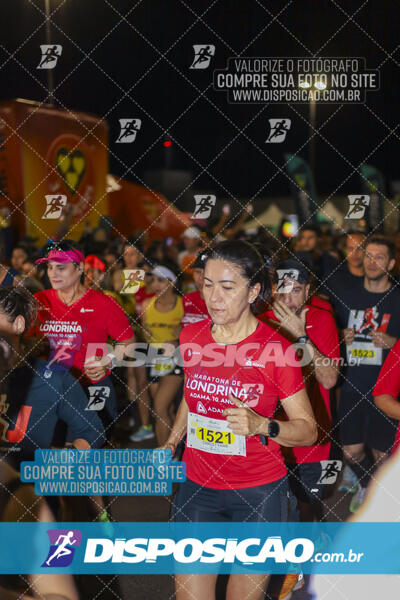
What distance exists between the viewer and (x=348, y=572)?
355 cm

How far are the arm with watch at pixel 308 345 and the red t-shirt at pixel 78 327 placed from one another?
127cm

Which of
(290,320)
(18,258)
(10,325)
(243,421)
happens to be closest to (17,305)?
(10,325)

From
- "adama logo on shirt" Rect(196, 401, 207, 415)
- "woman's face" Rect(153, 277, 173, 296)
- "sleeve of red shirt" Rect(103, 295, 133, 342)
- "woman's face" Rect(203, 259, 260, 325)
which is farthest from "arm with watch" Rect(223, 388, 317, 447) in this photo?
"woman's face" Rect(153, 277, 173, 296)

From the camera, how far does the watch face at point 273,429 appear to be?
250cm

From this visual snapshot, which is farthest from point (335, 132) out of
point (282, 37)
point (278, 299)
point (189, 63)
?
point (278, 299)

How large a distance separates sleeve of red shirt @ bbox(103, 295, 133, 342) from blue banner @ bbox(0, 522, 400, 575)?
1.33 metres

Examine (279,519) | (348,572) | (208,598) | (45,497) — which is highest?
(279,519)

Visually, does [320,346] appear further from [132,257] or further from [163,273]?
[132,257]

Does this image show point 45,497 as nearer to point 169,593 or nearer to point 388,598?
point 169,593

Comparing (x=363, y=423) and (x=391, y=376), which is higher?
(x=391, y=376)

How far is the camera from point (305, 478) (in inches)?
143

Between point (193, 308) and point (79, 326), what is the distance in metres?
1.48

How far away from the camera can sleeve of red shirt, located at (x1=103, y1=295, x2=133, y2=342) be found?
4.36 metres

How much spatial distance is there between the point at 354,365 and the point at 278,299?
1329 mm
